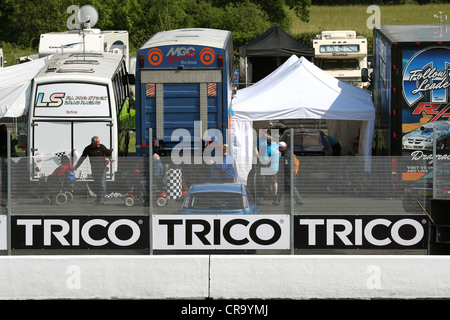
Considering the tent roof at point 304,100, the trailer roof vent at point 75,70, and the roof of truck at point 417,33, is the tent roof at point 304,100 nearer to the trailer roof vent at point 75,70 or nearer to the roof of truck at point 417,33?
the roof of truck at point 417,33

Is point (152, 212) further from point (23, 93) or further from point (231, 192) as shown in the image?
point (23, 93)

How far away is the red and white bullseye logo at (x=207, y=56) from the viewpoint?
21.9 m

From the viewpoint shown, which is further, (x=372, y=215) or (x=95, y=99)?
(x=95, y=99)

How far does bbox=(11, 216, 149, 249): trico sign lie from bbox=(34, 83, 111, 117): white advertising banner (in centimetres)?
906

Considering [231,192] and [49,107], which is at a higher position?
[49,107]

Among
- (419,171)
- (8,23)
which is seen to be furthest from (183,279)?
(8,23)

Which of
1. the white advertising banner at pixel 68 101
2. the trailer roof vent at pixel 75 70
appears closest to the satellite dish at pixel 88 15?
the trailer roof vent at pixel 75 70

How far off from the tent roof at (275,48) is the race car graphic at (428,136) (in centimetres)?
1441

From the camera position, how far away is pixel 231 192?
1316cm

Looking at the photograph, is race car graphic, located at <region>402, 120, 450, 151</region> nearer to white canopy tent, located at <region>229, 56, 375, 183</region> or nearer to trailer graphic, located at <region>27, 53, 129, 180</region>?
white canopy tent, located at <region>229, 56, 375, 183</region>

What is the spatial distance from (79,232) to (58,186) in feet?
2.51

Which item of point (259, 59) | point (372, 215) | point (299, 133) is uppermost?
point (259, 59)
